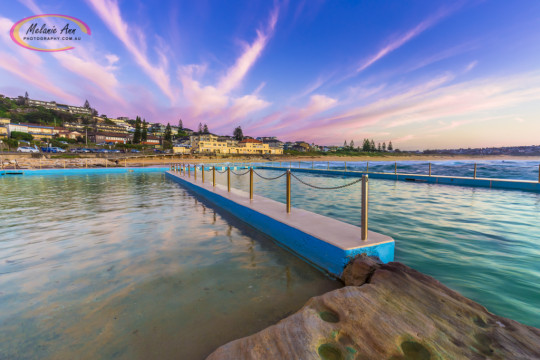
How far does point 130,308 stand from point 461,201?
11.1 m

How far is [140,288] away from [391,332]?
3028 millimetres

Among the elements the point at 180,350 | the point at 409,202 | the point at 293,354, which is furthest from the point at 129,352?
the point at 409,202

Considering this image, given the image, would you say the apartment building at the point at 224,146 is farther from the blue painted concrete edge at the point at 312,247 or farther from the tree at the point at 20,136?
the blue painted concrete edge at the point at 312,247

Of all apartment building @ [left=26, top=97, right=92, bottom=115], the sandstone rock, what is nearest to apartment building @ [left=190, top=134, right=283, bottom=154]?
apartment building @ [left=26, top=97, right=92, bottom=115]

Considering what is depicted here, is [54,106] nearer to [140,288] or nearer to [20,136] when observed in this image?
[20,136]

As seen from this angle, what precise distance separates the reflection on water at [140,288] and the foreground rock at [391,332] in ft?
1.91

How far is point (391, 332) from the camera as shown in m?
1.90

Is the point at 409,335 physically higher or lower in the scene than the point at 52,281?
higher

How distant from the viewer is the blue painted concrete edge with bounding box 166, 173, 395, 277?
3.47m

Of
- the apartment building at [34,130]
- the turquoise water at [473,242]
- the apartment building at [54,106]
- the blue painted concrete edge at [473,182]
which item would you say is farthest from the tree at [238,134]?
the turquoise water at [473,242]

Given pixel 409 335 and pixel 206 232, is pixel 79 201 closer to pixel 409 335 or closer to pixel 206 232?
pixel 206 232

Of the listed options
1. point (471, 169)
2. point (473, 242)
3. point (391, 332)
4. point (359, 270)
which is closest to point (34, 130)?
point (359, 270)

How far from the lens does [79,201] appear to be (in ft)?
32.0

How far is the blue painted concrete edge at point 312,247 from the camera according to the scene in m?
3.47
